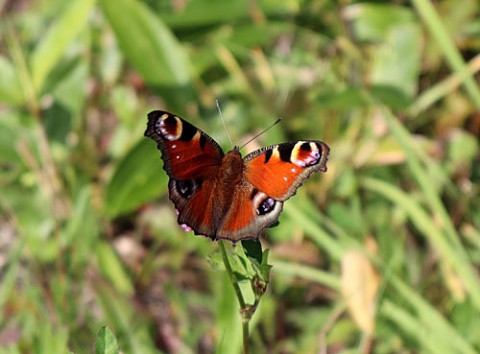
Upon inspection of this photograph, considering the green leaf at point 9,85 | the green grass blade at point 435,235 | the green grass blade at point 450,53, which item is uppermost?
the green leaf at point 9,85

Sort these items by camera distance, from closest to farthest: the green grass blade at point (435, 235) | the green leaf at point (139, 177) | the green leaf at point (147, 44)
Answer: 1. the green grass blade at point (435, 235)
2. the green leaf at point (139, 177)
3. the green leaf at point (147, 44)

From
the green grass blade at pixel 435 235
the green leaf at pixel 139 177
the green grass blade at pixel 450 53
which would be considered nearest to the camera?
the green grass blade at pixel 435 235

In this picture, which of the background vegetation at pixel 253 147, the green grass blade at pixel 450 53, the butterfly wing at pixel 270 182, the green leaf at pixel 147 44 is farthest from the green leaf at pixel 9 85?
the butterfly wing at pixel 270 182

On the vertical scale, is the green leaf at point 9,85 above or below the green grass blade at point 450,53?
above

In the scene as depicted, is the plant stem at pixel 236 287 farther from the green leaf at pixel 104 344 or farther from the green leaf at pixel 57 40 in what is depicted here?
the green leaf at pixel 57 40

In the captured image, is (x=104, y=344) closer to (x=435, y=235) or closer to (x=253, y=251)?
(x=253, y=251)

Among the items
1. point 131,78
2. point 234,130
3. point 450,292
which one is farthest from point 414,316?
point 131,78

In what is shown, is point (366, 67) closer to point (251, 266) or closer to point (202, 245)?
point (202, 245)
